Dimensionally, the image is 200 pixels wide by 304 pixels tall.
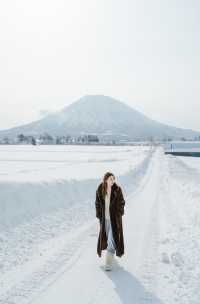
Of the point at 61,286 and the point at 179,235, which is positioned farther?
the point at 179,235

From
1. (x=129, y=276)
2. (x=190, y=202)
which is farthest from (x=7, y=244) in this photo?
(x=190, y=202)

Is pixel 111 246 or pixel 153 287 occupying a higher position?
pixel 111 246

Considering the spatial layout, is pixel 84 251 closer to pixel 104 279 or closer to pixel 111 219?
pixel 111 219

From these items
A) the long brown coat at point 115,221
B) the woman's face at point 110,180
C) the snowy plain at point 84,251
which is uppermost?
the woman's face at point 110,180

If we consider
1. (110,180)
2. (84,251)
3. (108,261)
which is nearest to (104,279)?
(108,261)

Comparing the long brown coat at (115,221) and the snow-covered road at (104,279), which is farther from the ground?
the long brown coat at (115,221)

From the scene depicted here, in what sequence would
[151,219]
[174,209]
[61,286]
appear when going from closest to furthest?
1. [61,286]
2. [151,219]
3. [174,209]

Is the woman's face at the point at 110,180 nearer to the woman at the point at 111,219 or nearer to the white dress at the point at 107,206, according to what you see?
the woman at the point at 111,219

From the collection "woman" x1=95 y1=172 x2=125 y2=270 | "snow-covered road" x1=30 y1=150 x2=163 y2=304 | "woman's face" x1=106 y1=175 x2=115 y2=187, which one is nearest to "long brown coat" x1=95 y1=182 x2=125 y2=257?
"woman" x1=95 y1=172 x2=125 y2=270

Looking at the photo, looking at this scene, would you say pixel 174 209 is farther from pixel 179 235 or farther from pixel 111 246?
pixel 111 246

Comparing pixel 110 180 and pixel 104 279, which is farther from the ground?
pixel 110 180

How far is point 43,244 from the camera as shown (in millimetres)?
8680

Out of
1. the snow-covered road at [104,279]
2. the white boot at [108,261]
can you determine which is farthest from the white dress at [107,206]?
the snow-covered road at [104,279]

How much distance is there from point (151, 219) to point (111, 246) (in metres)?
4.99
